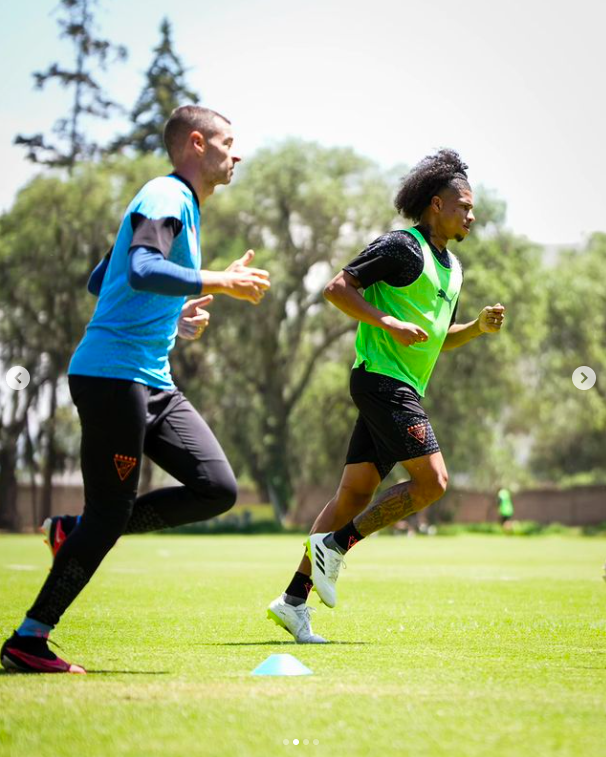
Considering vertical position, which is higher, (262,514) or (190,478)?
(190,478)

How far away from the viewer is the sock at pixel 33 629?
5.36m

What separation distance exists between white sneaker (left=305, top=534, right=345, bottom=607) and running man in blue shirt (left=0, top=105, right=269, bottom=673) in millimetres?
1409

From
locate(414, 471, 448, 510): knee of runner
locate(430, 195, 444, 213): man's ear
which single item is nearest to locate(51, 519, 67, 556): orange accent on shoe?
locate(414, 471, 448, 510): knee of runner

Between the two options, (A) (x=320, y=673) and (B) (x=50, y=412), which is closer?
(A) (x=320, y=673)

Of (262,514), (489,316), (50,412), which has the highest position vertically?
(489,316)

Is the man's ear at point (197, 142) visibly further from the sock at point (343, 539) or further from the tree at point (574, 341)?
the tree at point (574, 341)

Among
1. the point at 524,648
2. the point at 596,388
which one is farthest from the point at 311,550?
the point at 596,388

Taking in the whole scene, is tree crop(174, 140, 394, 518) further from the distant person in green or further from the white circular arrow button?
the white circular arrow button

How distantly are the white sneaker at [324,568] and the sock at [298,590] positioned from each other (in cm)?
13

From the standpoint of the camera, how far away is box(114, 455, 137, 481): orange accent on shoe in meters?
5.38

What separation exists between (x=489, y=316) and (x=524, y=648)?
200cm

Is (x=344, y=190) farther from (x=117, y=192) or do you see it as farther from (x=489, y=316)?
(x=489, y=316)

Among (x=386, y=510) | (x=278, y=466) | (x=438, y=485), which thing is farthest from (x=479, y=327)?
(x=278, y=466)

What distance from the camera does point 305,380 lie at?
52.0 m
